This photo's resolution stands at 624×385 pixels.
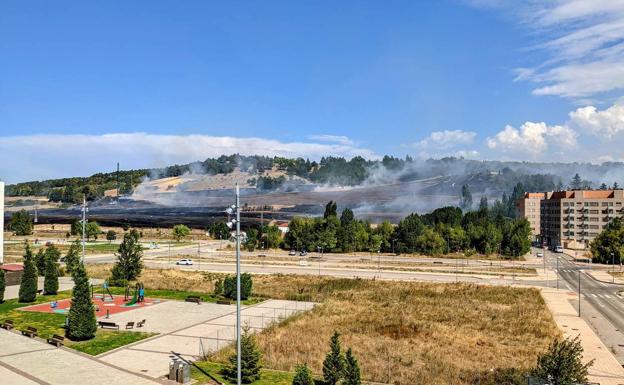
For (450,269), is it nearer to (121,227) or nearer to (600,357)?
(600,357)

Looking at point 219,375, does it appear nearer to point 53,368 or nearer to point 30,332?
point 53,368

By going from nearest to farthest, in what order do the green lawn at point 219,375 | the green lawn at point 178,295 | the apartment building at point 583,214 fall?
1. the green lawn at point 219,375
2. the green lawn at point 178,295
3. the apartment building at point 583,214

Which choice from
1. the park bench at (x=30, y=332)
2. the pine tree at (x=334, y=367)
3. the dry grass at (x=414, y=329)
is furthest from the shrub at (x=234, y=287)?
the pine tree at (x=334, y=367)

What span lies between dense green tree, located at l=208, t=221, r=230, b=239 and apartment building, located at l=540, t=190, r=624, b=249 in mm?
90678

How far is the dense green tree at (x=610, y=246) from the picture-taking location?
9444cm

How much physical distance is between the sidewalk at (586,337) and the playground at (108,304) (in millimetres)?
32917

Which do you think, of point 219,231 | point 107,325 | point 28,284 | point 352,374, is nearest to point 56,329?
point 107,325

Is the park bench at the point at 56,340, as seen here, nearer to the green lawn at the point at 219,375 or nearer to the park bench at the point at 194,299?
the green lawn at the point at 219,375

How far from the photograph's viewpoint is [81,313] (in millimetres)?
32469

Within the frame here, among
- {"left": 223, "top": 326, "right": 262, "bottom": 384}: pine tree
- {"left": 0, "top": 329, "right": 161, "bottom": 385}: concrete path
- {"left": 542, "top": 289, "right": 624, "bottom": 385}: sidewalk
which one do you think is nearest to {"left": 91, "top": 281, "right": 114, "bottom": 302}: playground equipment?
{"left": 0, "top": 329, "right": 161, "bottom": 385}: concrete path

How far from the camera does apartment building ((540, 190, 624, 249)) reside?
5640 inches

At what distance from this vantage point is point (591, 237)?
473 feet

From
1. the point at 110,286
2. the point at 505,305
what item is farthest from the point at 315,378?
the point at 110,286

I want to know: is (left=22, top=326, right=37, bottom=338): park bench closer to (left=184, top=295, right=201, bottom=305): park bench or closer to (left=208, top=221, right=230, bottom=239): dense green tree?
(left=184, top=295, right=201, bottom=305): park bench
